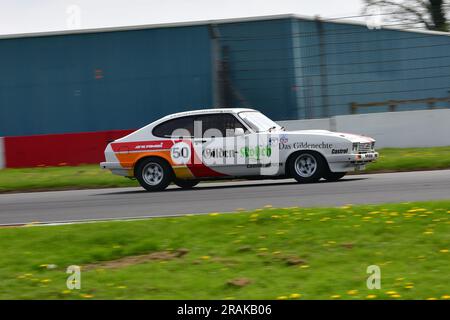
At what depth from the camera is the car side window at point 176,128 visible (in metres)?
15.9

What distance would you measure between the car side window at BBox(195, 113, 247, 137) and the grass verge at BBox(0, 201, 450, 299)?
5091mm

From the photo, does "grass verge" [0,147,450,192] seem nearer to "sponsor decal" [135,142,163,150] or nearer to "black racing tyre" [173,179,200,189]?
"black racing tyre" [173,179,200,189]

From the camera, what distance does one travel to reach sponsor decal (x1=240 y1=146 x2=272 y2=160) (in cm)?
1515

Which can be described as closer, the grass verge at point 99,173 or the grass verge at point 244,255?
the grass verge at point 244,255

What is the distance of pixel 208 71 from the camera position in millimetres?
23766

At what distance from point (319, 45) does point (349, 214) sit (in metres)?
12.4

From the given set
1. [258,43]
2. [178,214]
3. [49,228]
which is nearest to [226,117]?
[178,214]

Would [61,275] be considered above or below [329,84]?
below

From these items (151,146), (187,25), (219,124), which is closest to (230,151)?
(219,124)

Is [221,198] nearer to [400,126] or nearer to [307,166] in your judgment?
[307,166]

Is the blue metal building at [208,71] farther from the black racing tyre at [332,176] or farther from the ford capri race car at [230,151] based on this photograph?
the ford capri race car at [230,151]

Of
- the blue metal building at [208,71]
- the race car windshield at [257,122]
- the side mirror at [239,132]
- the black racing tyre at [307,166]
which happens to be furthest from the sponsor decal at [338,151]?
the blue metal building at [208,71]

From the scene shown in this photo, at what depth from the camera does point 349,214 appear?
998cm
